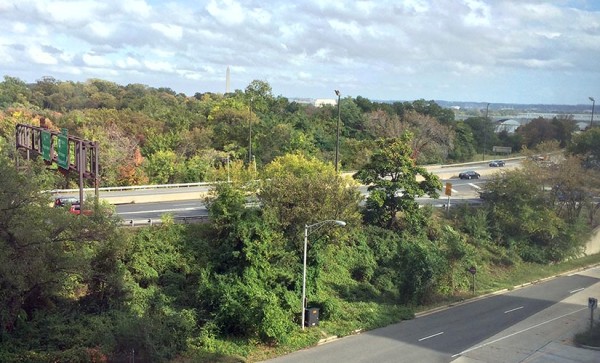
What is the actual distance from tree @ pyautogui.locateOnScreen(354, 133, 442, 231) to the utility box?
11.7 m

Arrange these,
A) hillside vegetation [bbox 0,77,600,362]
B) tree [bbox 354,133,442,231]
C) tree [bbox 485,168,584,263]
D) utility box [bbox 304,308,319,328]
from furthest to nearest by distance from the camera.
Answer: tree [bbox 485,168,584,263] → tree [bbox 354,133,442,231] → utility box [bbox 304,308,319,328] → hillside vegetation [bbox 0,77,600,362]

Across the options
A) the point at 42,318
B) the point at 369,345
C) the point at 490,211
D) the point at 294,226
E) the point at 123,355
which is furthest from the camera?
the point at 490,211

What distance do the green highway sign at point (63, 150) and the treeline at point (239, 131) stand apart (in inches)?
565

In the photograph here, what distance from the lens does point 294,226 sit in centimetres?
2903

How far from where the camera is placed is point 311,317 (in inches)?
1038

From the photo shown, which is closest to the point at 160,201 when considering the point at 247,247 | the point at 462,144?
the point at 247,247

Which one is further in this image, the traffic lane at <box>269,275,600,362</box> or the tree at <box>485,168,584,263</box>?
the tree at <box>485,168,584,263</box>

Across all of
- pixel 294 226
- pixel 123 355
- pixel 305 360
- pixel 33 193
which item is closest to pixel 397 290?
pixel 294 226

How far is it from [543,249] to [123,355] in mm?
35369

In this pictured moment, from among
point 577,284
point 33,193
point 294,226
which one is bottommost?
point 577,284

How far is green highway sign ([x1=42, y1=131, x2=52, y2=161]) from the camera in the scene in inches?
1352

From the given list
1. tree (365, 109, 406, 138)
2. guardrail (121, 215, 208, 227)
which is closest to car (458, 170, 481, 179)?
tree (365, 109, 406, 138)

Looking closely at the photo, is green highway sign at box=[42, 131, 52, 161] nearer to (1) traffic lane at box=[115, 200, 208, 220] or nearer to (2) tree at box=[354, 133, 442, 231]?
(1) traffic lane at box=[115, 200, 208, 220]

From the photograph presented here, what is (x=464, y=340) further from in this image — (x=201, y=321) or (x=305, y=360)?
(x=201, y=321)
